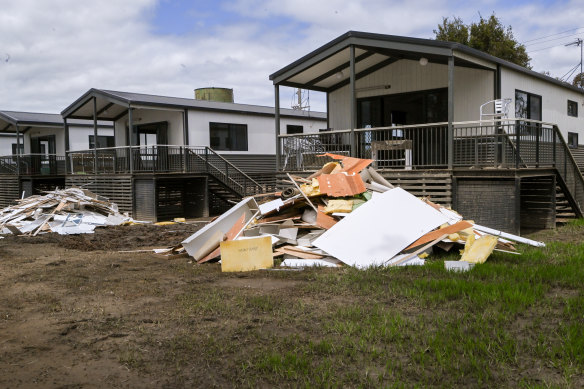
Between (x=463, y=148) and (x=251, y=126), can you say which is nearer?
(x=463, y=148)

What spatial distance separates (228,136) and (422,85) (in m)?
9.52

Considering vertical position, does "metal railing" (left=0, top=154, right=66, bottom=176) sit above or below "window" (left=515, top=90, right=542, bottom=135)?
below

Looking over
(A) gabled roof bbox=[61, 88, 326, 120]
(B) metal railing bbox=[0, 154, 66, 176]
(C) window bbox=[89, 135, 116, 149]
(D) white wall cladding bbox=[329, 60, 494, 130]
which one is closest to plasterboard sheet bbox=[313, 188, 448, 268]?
(D) white wall cladding bbox=[329, 60, 494, 130]

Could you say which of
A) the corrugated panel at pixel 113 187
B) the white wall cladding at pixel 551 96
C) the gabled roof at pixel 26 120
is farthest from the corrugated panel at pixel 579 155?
the gabled roof at pixel 26 120

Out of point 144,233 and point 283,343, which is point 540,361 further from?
point 144,233

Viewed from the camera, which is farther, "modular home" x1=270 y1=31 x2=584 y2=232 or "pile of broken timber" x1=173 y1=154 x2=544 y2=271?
"modular home" x1=270 y1=31 x2=584 y2=232

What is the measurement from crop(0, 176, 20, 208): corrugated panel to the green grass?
21.3 m

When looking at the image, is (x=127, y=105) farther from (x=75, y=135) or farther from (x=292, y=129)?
(x=75, y=135)

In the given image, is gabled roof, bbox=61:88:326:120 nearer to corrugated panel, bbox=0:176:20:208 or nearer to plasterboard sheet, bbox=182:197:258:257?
corrugated panel, bbox=0:176:20:208

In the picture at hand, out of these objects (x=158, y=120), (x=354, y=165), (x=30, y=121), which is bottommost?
(x=354, y=165)

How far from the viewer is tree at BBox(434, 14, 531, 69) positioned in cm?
3194

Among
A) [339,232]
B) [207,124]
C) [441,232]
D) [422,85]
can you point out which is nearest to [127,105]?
[207,124]

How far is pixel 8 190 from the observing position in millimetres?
24828

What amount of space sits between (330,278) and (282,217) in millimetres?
3120
